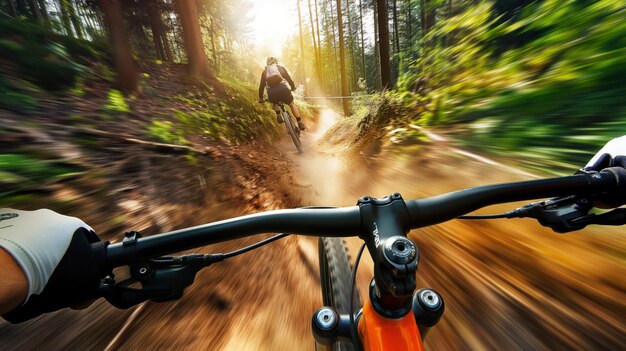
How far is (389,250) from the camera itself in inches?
26.4

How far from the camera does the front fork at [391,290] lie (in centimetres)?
66

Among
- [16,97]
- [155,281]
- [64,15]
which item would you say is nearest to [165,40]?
[64,15]

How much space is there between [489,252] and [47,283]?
263cm

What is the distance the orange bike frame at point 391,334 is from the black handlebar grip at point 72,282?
0.84m

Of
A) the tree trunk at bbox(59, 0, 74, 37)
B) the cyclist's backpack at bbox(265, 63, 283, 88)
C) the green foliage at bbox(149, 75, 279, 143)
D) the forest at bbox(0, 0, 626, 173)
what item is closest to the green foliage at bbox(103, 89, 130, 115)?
the forest at bbox(0, 0, 626, 173)

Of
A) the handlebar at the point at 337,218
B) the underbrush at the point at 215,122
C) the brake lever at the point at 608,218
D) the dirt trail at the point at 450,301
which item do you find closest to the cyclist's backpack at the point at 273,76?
the underbrush at the point at 215,122

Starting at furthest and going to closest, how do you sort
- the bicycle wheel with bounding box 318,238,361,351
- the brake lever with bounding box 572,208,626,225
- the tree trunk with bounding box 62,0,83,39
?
the tree trunk with bounding box 62,0,83,39 → the bicycle wheel with bounding box 318,238,361,351 → the brake lever with bounding box 572,208,626,225

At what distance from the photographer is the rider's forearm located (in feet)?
2.11

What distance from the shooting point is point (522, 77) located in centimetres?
386

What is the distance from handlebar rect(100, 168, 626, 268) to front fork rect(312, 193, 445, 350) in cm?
5

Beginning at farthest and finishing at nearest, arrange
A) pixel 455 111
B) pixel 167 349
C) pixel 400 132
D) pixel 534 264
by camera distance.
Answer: pixel 400 132, pixel 455 111, pixel 534 264, pixel 167 349

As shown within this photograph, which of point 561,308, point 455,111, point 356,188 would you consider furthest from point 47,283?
point 455,111

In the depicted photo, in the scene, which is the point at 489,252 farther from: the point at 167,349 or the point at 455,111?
the point at 455,111

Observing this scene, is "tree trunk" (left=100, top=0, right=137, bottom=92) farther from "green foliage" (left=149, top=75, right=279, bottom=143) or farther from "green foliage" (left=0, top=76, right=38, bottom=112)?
"green foliage" (left=0, top=76, right=38, bottom=112)
